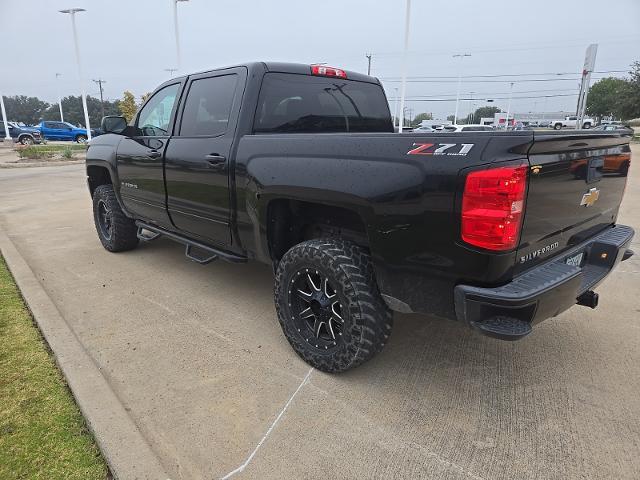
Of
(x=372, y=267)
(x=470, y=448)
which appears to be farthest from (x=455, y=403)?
(x=372, y=267)

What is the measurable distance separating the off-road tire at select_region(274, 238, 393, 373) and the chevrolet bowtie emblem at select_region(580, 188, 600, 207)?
125 cm

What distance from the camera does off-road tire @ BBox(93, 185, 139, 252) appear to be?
5152 millimetres

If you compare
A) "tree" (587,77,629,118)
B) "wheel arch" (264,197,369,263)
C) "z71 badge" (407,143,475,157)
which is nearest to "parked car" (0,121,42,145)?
"wheel arch" (264,197,369,263)

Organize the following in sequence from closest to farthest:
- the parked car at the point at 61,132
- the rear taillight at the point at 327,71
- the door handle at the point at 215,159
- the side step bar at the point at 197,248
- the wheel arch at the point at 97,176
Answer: the door handle at the point at 215,159
the side step bar at the point at 197,248
the rear taillight at the point at 327,71
the wheel arch at the point at 97,176
the parked car at the point at 61,132

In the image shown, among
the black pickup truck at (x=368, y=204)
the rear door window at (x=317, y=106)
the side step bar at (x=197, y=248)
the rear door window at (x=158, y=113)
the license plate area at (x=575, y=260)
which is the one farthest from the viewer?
the rear door window at (x=158, y=113)

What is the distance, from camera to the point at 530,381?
2711 millimetres

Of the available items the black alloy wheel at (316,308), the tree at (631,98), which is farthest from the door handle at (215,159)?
the tree at (631,98)

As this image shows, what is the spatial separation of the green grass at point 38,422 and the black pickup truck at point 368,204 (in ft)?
4.27

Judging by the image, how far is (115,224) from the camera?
5.16 metres

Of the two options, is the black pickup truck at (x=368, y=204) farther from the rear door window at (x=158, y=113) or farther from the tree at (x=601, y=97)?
the tree at (x=601, y=97)

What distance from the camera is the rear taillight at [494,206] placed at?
6.15ft

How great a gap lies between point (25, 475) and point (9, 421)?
467 mm

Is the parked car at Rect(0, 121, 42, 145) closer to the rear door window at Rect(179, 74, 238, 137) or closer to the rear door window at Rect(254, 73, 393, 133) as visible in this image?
the rear door window at Rect(179, 74, 238, 137)

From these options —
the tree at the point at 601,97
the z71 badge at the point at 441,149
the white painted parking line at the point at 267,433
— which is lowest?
the white painted parking line at the point at 267,433
